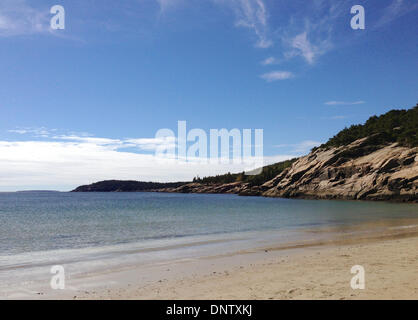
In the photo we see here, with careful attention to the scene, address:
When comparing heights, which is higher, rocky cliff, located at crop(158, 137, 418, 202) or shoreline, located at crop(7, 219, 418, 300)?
rocky cliff, located at crop(158, 137, 418, 202)

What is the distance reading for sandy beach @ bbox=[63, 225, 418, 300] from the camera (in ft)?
36.9

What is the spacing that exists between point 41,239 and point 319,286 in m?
27.0

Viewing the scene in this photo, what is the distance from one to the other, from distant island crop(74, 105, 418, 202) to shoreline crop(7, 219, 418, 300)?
69.5 metres

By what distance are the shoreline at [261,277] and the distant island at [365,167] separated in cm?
6946

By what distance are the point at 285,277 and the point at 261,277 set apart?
100cm

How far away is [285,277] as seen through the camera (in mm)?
13836
